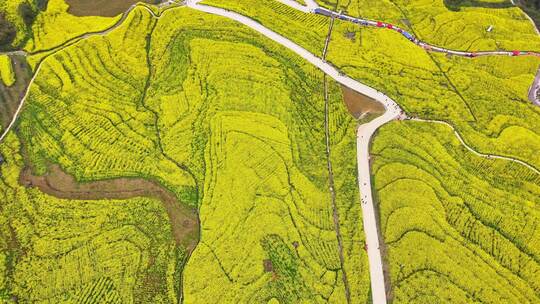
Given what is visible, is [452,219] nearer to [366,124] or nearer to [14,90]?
[366,124]

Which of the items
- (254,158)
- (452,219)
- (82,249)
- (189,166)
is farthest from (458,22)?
(82,249)

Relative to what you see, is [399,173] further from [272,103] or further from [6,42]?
[6,42]

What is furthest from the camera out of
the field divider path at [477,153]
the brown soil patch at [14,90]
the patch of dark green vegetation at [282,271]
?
the field divider path at [477,153]

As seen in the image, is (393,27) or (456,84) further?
(393,27)

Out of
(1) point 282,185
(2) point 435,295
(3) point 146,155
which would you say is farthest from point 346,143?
(3) point 146,155

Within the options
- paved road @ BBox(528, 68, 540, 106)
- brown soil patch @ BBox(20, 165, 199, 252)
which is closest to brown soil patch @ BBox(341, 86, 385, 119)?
paved road @ BBox(528, 68, 540, 106)

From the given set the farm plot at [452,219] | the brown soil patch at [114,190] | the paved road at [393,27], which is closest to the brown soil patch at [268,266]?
the brown soil patch at [114,190]

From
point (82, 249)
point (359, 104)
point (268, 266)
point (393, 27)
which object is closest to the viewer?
point (82, 249)

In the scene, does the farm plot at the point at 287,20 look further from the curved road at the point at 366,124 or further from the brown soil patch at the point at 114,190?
the brown soil patch at the point at 114,190
